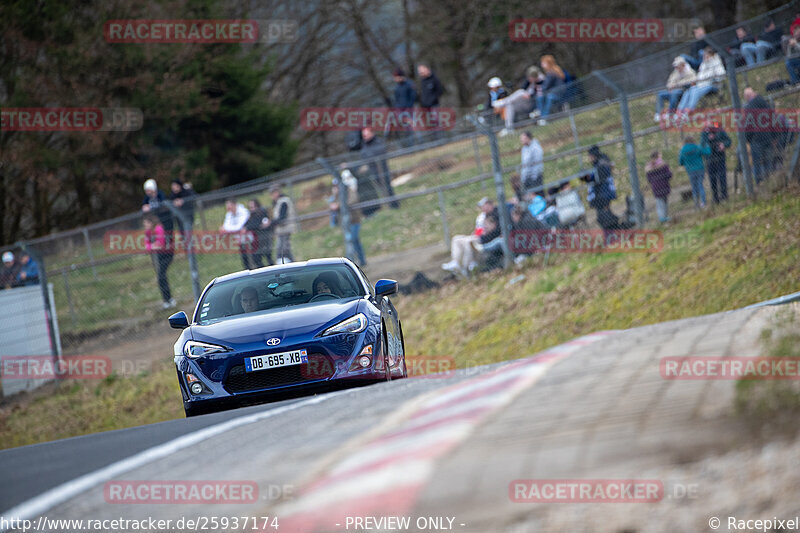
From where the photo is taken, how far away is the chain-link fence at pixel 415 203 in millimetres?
15930

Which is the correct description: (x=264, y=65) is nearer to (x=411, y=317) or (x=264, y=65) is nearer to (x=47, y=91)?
(x=47, y=91)

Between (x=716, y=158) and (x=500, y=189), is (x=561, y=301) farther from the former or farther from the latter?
(x=716, y=158)

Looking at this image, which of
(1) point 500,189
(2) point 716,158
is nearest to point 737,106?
(2) point 716,158

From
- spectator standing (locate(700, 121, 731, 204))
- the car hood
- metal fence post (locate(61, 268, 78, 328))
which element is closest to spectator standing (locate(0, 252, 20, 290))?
metal fence post (locate(61, 268, 78, 328))

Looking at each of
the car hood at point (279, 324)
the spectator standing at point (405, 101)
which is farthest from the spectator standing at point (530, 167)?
the car hood at point (279, 324)

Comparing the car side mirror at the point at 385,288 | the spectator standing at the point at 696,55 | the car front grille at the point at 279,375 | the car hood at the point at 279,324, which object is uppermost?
the spectator standing at the point at 696,55

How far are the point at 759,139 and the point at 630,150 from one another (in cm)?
198

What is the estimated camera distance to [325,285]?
9.69 metres

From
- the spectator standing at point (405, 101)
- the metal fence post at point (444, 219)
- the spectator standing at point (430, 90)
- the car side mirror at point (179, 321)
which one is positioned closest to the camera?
the car side mirror at point (179, 321)

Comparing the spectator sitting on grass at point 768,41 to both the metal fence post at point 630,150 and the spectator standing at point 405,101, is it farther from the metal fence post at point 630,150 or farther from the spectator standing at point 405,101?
the spectator standing at point 405,101

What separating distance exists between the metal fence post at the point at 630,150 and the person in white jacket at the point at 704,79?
0.88m

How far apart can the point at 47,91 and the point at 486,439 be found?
3294cm

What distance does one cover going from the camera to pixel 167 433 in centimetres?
581

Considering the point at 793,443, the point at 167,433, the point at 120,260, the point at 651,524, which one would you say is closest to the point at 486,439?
the point at 651,524
